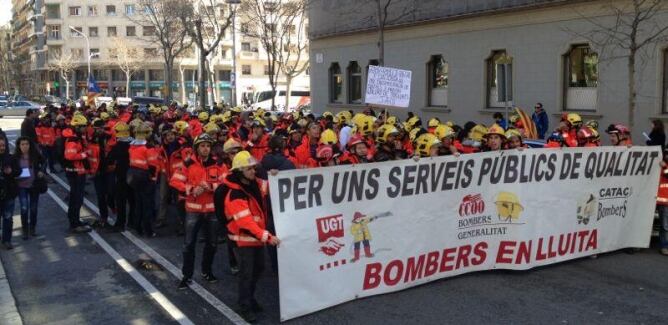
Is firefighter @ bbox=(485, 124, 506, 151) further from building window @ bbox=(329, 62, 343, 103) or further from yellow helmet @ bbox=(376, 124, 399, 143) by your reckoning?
building window @ bbox=(329, 62, 343, 103)

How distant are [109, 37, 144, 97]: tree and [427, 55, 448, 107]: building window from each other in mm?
52387

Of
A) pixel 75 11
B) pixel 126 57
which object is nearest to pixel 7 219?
pixel 126 57

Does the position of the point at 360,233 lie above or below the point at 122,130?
below

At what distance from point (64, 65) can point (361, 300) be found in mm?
77071

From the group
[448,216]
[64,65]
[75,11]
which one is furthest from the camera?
[75,11]

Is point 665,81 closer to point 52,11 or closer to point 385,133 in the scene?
point 385,133

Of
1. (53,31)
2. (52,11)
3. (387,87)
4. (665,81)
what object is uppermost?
(52,11)

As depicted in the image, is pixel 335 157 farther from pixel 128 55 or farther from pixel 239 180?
pixel 128 55

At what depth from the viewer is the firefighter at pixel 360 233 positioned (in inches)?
252

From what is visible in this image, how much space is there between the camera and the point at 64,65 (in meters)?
75.6

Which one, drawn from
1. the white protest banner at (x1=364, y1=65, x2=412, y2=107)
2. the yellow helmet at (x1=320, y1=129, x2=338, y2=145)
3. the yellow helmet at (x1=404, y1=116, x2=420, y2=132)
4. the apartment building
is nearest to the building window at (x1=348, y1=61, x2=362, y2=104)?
the yellow helmet at (x1=404, y1=116, x2=420, y2=132)

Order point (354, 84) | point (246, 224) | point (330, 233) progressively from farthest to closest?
point (354, 84)
point (330, 233)
point (246, 224)

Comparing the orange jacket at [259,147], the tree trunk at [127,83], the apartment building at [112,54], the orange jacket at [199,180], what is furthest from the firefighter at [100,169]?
the apartment building at [112,54]

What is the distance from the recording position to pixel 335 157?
811cm
